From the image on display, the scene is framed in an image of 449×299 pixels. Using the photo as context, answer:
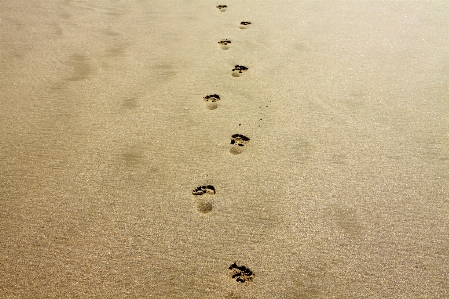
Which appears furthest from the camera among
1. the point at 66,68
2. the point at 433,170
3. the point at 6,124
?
the point at 66,68

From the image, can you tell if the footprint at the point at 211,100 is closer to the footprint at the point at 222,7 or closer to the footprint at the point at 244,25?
the footprint at the point at 244,25

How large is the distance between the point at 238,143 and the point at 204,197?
0.45 m

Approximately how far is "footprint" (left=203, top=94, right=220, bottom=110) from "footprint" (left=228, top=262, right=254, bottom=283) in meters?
1.12

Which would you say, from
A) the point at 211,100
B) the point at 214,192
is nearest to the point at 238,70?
the point at 211,100

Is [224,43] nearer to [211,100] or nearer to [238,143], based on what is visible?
[211,100]

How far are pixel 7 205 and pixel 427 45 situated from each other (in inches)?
124

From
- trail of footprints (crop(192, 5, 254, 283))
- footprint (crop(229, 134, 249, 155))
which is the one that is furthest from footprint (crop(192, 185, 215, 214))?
footprint (crop(229, 134, 249, 155))

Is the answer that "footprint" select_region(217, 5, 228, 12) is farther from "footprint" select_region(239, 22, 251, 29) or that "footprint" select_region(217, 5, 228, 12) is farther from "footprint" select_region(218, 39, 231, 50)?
"footprint" select_region(218, 39, 231, 50)

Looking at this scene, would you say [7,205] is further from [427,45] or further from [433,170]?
[427,45]

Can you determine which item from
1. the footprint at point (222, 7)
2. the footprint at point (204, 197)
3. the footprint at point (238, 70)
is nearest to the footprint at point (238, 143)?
the footprint at point (204, 197)

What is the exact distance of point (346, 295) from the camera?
1.40 m

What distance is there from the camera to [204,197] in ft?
5.72

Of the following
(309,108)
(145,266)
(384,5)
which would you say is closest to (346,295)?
(145,266)

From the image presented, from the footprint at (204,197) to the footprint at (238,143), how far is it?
0.30 metres
